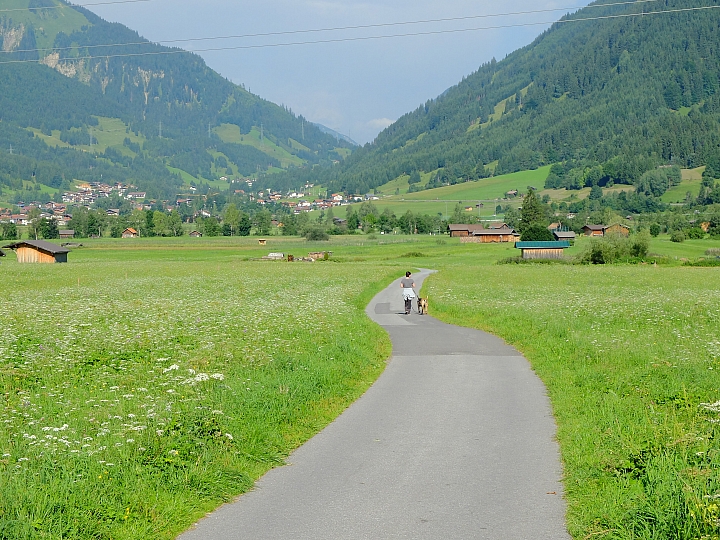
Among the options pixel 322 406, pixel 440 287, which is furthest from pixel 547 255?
pixel 322 406

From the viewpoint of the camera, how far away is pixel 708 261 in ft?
296

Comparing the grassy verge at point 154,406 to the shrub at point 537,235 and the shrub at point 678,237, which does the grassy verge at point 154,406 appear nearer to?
the shrub at point 537,235

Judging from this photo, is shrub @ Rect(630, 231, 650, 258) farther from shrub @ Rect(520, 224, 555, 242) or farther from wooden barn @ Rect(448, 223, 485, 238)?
wooden barn @ Rect(448, 223, 485, 238)

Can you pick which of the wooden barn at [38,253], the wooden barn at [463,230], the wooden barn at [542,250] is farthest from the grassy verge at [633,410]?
the wooden barn at [463,230]

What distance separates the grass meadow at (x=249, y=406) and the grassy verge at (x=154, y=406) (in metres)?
0.03

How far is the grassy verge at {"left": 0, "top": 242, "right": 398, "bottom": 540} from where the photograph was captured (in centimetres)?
750

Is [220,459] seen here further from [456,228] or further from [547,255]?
[456,228]

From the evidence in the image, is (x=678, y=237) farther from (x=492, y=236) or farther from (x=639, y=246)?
(x=639, y=246)

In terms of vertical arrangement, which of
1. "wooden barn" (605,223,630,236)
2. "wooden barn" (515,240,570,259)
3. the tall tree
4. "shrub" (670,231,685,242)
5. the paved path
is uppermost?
the tall tree

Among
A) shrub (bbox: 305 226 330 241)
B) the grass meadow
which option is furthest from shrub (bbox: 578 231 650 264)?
shrub (bbox: 305 226 330 241)

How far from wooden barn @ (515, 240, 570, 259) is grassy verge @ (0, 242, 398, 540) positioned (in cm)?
8653

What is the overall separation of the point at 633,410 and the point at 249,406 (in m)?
5.84

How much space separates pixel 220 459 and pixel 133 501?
1.77 metres

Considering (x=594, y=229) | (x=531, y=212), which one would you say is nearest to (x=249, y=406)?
(x=531, y=212)
